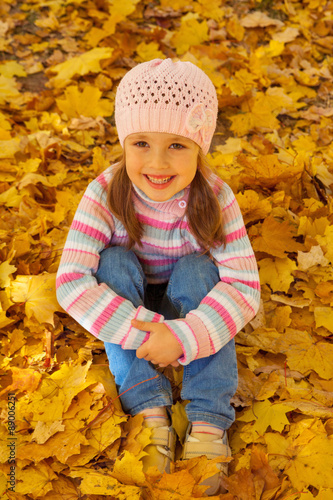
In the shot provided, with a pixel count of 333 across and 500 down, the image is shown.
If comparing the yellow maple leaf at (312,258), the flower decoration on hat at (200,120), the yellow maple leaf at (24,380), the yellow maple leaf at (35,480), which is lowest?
the yellow maple leaf at (35,480)

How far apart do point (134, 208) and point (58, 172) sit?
0.98 meters

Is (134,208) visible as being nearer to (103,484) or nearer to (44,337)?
(44,337)

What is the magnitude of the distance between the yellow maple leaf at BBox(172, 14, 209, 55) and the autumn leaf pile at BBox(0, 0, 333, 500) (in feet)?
0.04

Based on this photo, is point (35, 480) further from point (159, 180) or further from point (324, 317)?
point (324, 317)

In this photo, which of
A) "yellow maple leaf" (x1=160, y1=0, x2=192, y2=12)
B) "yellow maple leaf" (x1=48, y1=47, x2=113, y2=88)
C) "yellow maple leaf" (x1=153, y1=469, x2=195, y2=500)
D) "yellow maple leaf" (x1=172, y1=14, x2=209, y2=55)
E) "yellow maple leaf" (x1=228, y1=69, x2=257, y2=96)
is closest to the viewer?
"yellow maple leaf" (x1=153, y1=469, x2=195, y2=500)

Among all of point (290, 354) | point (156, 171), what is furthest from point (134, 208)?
point (290, 354)

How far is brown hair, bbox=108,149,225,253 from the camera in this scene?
63.3 inches

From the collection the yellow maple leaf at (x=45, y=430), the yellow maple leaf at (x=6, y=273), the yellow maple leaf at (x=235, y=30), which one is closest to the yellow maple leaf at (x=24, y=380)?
the yellow maple leaf at (x=45, y=430)

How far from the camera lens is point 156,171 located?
4.72 feet

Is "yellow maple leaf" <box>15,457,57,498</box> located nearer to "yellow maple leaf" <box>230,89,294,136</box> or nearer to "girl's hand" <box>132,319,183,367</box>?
"girl's hand" <box>132,319,183,367</box>

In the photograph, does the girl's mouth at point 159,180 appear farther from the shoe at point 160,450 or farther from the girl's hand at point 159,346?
the shoe at point 160,450

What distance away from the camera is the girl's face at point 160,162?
4.71ft

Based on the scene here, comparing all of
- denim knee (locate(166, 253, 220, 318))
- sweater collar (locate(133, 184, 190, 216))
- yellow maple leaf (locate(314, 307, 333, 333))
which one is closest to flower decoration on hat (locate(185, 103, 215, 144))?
sweater collar (locate(133, 184, 190, 216))

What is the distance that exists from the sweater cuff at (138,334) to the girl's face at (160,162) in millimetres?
379
